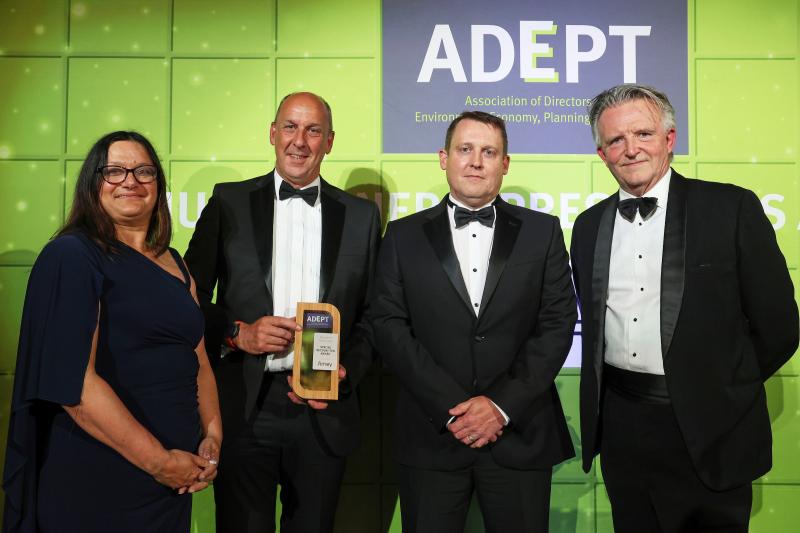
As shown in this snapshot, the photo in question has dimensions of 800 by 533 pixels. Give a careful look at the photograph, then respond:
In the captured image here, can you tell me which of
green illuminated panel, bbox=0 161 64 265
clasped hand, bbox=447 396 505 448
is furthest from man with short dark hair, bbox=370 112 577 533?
green illuminated panel, bbox=0 161 64 265

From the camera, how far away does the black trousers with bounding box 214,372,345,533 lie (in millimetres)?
2561

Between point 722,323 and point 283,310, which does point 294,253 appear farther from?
point 722,323

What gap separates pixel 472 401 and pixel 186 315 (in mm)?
968

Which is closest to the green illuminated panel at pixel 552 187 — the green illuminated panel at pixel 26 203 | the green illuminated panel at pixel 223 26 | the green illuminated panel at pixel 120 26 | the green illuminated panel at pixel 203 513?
the green illuminated panel at pixel 223 26

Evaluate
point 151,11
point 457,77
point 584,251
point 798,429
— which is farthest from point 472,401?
point 151,11

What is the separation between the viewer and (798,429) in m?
3.57

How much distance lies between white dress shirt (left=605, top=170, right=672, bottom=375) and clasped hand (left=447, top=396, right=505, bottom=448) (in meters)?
0.48

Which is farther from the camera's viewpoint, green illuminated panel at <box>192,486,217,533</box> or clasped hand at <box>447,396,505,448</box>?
green illuminated panel at <box>192,486,217,533</box>

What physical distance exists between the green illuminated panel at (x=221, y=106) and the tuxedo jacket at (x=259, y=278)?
890 millimetres

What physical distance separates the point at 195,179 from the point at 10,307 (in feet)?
3.75

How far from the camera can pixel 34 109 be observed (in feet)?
11.8

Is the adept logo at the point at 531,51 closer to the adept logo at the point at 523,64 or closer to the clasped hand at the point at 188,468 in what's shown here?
the adept logo at the point at 523,64

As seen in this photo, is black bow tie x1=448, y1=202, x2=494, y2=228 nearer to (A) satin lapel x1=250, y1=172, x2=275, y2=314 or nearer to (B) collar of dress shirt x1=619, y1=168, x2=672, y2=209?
(B) collar of dress shirt x1=619, y1=168, x2=672, y2=209

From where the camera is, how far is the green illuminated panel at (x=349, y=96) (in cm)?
358
